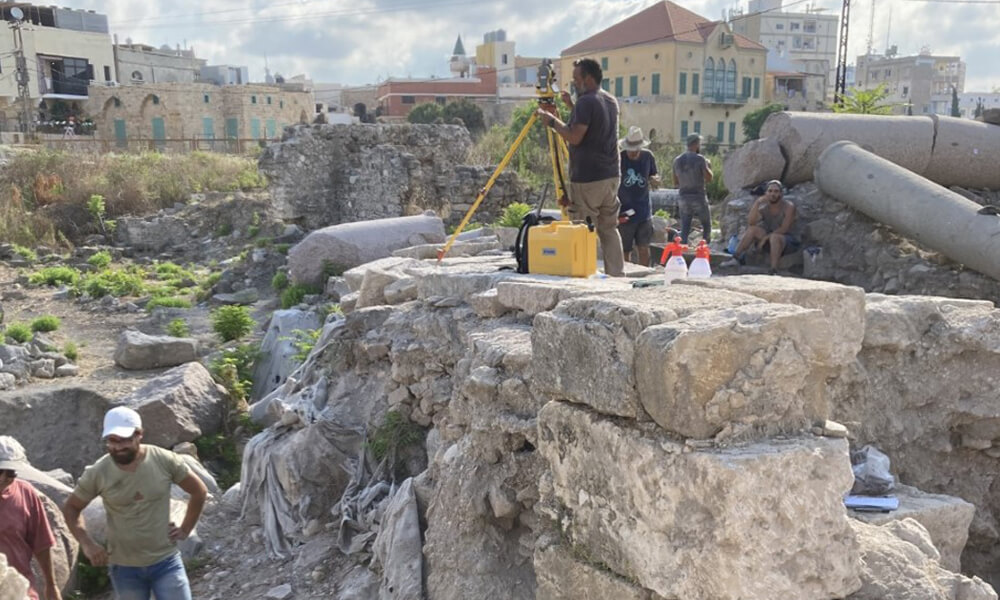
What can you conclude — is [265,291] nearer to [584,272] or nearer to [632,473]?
[584,272]

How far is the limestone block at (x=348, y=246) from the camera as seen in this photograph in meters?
11.2

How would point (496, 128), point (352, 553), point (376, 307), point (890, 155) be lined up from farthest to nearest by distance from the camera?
point (496, 128) < point (890, 155) < point (376, 307) < point (352, 553)

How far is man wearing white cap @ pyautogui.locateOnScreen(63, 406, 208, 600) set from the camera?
3943 mm

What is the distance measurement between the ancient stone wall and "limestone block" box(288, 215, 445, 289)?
4.15 meters

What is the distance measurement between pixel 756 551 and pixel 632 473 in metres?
0.39

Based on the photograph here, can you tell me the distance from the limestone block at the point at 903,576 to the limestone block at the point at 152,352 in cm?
828

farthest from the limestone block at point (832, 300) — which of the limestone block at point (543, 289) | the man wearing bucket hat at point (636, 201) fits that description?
the man wearing bucket hat at point (636, 201)

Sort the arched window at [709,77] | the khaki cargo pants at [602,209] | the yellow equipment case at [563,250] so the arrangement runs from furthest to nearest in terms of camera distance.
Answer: the arched window at [709,77]
the khaki cargo pants at [602,209]
the yellow equipment case at [563,250]

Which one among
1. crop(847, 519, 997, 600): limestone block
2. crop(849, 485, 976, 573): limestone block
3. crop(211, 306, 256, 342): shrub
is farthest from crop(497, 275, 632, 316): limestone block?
crop(211, 306, 256, 342): shrub

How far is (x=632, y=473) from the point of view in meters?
2.28

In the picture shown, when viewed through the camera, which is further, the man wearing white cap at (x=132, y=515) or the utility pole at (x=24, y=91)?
the utility pole at (x=24, y=91)

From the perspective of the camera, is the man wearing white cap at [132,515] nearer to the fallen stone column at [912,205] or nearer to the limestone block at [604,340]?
the limestone block at [604,340]

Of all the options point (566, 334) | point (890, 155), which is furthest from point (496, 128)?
point (566, 334)

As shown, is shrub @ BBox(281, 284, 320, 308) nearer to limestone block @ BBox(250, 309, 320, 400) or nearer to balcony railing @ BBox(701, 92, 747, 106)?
limestone block @ BBox(250, 309, 320, 400)
